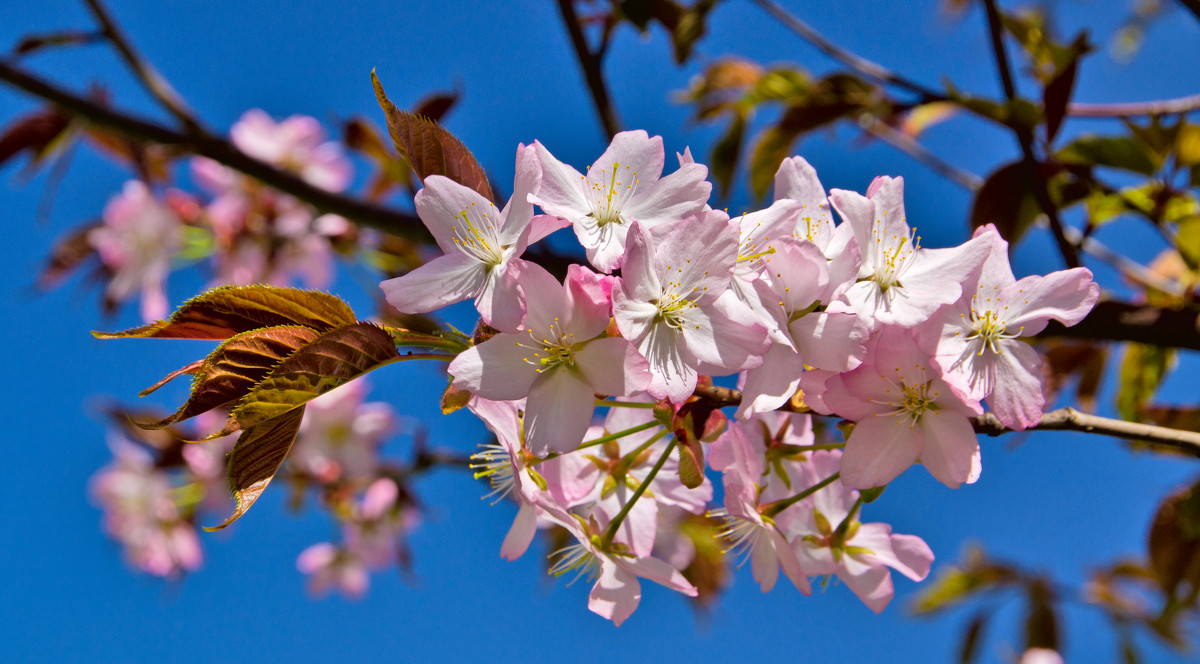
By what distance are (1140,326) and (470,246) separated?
1.01 metres

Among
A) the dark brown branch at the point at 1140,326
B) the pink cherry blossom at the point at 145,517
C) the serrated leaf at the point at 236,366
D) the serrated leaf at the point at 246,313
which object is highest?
the dark brown branch at the point at 1140,326

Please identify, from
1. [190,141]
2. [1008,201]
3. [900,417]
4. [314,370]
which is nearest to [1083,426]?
[900,417]

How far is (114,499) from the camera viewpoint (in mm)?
2811

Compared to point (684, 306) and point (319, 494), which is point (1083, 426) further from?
point (319, 494)

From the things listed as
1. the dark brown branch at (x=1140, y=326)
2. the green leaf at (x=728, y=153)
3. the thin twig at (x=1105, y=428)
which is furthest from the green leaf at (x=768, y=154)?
the thin twig at (x=1105, y=428)

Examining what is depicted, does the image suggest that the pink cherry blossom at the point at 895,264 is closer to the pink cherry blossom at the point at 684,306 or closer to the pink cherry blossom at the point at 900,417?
the pink cherry blossom at the point at 900,417

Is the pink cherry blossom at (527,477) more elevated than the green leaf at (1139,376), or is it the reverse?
the green leaf at (1139,376)

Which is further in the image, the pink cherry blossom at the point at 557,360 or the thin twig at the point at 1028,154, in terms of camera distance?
the thin twig at the point at 1028,154

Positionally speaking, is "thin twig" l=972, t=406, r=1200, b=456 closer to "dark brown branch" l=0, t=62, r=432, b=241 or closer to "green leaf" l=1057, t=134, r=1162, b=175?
"green leaf" l=1057, t=134, r=1162, b=175

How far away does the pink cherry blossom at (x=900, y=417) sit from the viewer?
693 mm

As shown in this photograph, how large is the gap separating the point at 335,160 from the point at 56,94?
3.89 feet

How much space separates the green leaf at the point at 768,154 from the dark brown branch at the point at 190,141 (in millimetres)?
789

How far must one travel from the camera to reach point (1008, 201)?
1170mm

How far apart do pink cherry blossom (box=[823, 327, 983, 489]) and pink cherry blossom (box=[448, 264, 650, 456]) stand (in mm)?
213
